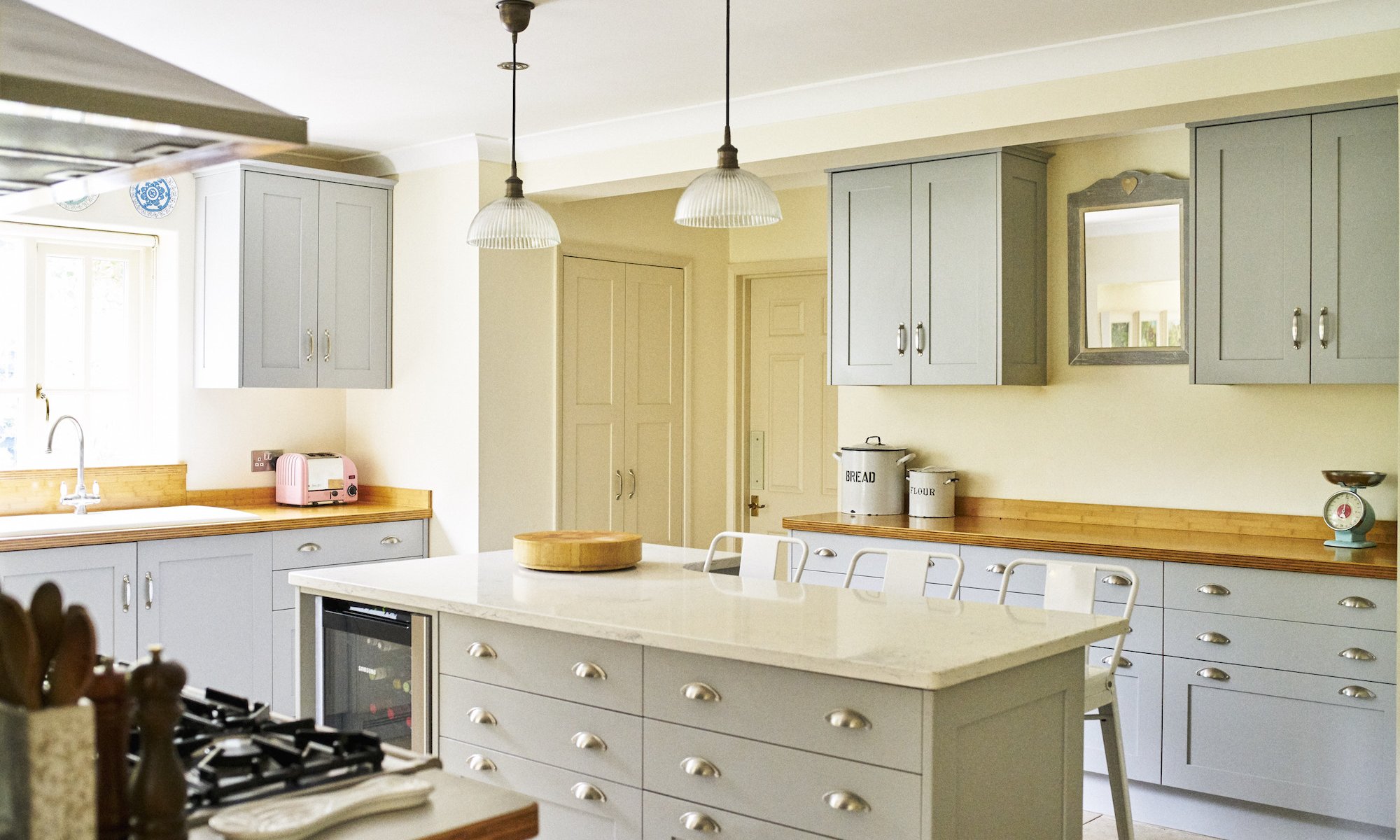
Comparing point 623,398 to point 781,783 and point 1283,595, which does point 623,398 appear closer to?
point 1283,595

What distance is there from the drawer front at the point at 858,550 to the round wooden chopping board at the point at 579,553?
1158mm

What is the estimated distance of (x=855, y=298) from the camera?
4.92m

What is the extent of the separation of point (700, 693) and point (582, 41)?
7.23 feet

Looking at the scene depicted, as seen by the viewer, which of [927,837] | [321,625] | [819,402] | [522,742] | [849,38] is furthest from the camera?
[819,402]

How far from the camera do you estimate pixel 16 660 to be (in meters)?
1.19

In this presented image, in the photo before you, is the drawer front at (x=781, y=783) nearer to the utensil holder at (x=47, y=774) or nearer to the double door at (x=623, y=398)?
the utensil holder at (x=47, y=774)

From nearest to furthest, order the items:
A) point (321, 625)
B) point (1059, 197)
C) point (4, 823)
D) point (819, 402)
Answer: point (4, 823)
point (321, 625)
point (1059, 197)
point (819, 402)

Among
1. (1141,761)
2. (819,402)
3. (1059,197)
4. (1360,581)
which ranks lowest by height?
(1141,761)

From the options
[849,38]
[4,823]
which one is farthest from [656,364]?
[4,823]

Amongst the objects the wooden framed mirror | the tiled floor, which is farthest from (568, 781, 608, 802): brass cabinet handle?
the wooden framed mirror

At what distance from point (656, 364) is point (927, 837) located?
4.32 m

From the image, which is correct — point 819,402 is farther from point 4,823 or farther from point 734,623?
point 4,823

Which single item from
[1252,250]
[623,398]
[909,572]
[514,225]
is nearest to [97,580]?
[514,225]

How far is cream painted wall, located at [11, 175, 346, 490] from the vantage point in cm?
503
